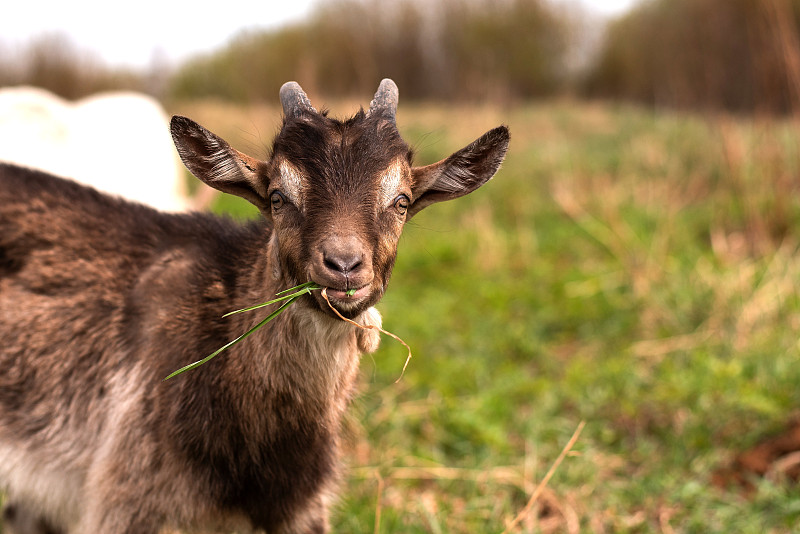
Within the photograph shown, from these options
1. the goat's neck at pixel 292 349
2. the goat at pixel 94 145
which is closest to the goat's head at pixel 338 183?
the goat's neck at pixel 292 349

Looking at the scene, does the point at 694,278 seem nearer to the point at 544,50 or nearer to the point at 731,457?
the point at 731,457

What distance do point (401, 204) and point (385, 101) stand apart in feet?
1.44

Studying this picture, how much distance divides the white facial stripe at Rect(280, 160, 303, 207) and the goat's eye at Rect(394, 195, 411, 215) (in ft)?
1.06

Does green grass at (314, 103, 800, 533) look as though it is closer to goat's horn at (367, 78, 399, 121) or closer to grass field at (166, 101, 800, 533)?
grass field at (166, 101, 800, 533)

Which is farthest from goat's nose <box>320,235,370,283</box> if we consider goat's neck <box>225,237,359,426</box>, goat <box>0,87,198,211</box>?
goat <box>0,87,198,211</box>

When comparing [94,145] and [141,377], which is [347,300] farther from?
[94,145]

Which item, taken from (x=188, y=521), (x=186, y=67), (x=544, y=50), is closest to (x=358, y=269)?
(x=188, y=521)

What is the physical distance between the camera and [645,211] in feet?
28.7

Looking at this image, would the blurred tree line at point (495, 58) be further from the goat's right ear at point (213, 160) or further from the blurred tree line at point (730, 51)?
the goat's right ear at point (213, 160)

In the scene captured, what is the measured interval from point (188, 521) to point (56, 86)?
1464cm

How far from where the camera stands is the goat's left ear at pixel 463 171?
2.57m

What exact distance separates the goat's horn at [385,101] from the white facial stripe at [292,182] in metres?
0.40

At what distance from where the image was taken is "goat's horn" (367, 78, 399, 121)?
265 centimetres

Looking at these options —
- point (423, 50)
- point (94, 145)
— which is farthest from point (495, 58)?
point (94, 145)
